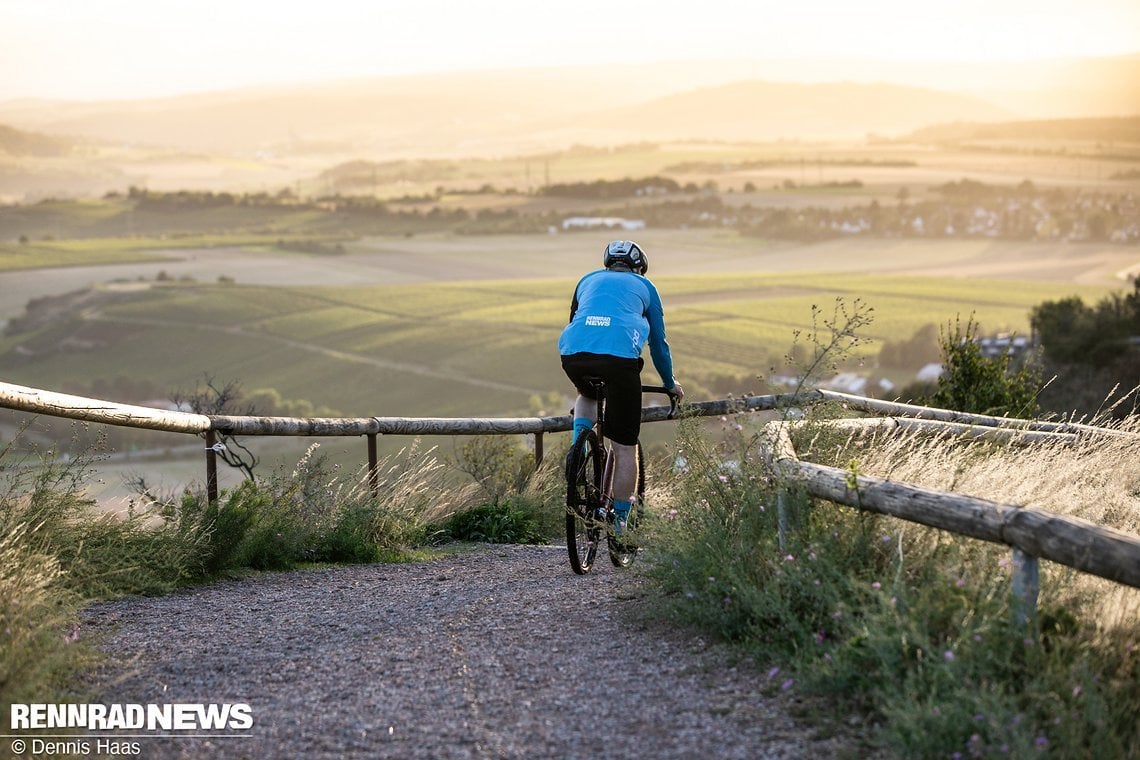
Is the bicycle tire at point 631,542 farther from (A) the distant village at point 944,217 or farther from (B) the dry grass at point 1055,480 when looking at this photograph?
(A) the distant village at point 944,217

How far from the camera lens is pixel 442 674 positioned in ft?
17.2

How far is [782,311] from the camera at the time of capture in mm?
111625

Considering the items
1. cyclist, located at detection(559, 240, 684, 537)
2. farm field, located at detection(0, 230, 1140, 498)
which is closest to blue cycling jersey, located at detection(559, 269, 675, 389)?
cyclist, located at detection(559, 240, 684, 537)

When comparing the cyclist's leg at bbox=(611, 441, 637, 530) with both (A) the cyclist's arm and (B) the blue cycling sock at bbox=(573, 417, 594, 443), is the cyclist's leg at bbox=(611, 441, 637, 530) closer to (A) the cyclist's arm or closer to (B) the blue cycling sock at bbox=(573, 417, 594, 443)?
(B) the blue cycling sock at bbox=(573, 417, 594, 443)

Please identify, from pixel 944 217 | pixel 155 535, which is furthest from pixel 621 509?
pixel 944 217

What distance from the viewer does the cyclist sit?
23.4 ft

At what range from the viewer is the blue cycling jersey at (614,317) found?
280 inches

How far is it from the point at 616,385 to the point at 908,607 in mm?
2830

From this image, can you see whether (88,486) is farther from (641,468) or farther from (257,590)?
(641,468)

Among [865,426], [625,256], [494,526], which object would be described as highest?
[625,256]

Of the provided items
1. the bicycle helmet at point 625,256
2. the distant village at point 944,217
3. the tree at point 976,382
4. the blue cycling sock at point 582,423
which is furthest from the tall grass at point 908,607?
the distant village at point 944,217

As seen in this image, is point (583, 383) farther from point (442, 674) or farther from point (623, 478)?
point (442, 674)

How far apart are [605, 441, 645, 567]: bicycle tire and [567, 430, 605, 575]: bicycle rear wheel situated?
12 centimetres
